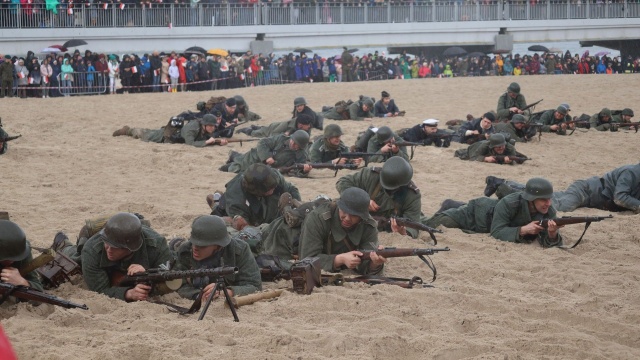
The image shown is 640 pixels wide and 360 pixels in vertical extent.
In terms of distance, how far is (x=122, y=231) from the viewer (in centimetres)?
748


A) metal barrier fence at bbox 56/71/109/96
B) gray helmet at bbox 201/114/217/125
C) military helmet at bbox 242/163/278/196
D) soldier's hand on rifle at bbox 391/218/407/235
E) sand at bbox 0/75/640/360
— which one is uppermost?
metal barrier fence at bbox 56/71/109/96

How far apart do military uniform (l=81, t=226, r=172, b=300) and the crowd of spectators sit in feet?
66.0

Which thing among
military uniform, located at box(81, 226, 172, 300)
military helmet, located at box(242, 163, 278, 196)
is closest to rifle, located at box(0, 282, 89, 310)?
military uniform, located at box(81, 226, 172, 300)

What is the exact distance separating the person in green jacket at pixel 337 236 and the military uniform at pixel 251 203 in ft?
5.69

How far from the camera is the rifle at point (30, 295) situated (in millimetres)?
6914

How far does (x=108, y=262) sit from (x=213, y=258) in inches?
Answer: 31.9

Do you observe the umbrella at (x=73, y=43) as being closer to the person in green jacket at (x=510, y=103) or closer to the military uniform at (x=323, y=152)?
the person in green jacket at (x=510, y=103)

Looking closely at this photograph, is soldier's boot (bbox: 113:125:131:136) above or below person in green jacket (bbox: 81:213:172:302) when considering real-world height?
above

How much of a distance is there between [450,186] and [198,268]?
24.7 ft

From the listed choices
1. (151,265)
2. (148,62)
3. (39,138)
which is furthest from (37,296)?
(148,62)

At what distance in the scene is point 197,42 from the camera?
3522cm

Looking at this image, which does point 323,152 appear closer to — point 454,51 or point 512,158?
point 512,158

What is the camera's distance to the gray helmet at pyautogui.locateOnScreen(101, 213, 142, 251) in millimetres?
7492

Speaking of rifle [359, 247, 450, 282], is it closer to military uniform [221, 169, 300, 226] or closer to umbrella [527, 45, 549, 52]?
military uniform [221, 169, 300, 226]
